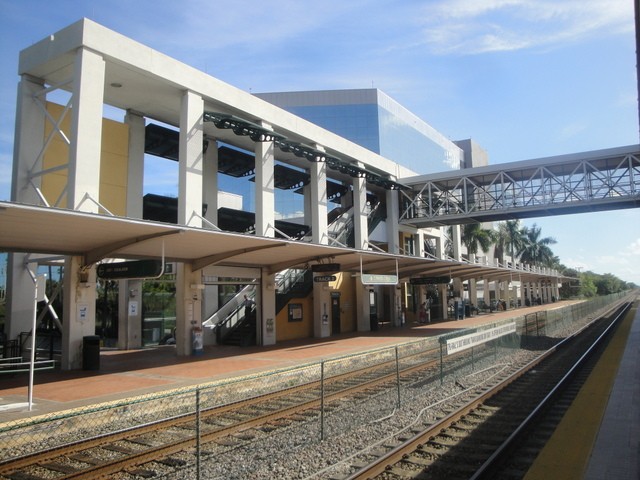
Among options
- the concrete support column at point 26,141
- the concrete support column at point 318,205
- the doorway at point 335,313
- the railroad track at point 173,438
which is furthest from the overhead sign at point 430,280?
the concrete support column at point 26,141

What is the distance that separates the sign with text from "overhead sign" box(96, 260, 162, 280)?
7787 mm

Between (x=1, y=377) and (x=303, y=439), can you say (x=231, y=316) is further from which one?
(x=303, y=439)

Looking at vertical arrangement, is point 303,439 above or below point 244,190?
below

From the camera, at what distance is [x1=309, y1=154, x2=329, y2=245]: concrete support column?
27172 mm

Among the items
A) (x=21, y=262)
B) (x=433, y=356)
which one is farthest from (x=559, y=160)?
(x=21, y=262)

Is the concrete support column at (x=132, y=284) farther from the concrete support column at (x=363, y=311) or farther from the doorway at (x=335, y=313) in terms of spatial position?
the concrete support column at (x=363, y=311)

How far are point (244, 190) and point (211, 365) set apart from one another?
51.5 metres

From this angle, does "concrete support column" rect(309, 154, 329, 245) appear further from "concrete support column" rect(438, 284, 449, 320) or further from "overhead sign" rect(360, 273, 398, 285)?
"concrete support column" rect(438, 284, 449, 320)

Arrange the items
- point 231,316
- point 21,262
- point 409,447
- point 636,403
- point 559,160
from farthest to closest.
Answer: point 559,160 → point 231,316 → point 21,262 → point 636,403 → point 409,447

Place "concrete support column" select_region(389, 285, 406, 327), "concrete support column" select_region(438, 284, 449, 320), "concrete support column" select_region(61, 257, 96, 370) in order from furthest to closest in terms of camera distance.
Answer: "concrete support column" select_region(438, 284, 449, 320), "concrete support column" select_region(389, 285, 406, 327), "concrete support column" select_region(61, 257, 96, 370)

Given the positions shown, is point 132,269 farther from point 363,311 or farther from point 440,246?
point 440,246

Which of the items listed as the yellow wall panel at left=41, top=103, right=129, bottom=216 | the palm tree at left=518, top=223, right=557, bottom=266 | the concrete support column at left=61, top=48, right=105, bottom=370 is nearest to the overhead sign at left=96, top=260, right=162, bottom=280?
the concrete support column at left=61, top=48, right=105, bottom=370

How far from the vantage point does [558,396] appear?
10836 mm

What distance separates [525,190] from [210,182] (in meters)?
19.9
